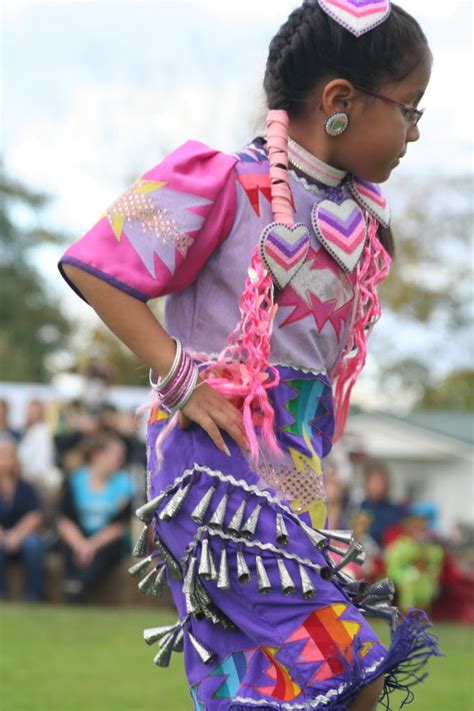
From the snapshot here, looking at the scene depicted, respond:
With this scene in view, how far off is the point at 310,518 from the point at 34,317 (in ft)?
136

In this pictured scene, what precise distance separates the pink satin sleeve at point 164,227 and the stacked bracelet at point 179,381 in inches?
6.0

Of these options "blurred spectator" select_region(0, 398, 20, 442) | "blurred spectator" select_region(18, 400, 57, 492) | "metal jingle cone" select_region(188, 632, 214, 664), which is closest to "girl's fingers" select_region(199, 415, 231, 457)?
"metal jingle cone" select_region(188, 632, 214, 664)

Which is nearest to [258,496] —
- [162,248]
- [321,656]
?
[321,656]

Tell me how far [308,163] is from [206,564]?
95cm

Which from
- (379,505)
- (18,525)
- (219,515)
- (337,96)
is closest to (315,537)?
(219,515)

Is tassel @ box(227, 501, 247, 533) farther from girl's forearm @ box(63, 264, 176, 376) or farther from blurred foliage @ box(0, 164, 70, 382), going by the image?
blurred foliage @ box(0, 164, 70, 382)

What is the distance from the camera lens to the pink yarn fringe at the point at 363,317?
10.0 feet

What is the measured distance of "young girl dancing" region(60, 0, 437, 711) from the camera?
8.91 ft

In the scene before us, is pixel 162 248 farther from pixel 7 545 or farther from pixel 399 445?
pixel 399 445

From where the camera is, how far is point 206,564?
2.73 m

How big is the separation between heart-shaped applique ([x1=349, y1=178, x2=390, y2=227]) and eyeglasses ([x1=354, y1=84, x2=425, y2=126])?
0.19m

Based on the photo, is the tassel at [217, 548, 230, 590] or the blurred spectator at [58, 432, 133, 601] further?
the blurred spectator at [58, 432, 133, 601]

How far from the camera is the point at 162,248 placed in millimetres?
2771

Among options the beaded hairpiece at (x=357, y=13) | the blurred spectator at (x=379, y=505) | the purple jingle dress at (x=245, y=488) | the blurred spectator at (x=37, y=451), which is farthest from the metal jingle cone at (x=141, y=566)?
the blurred spectator at (x=37, y=451)
